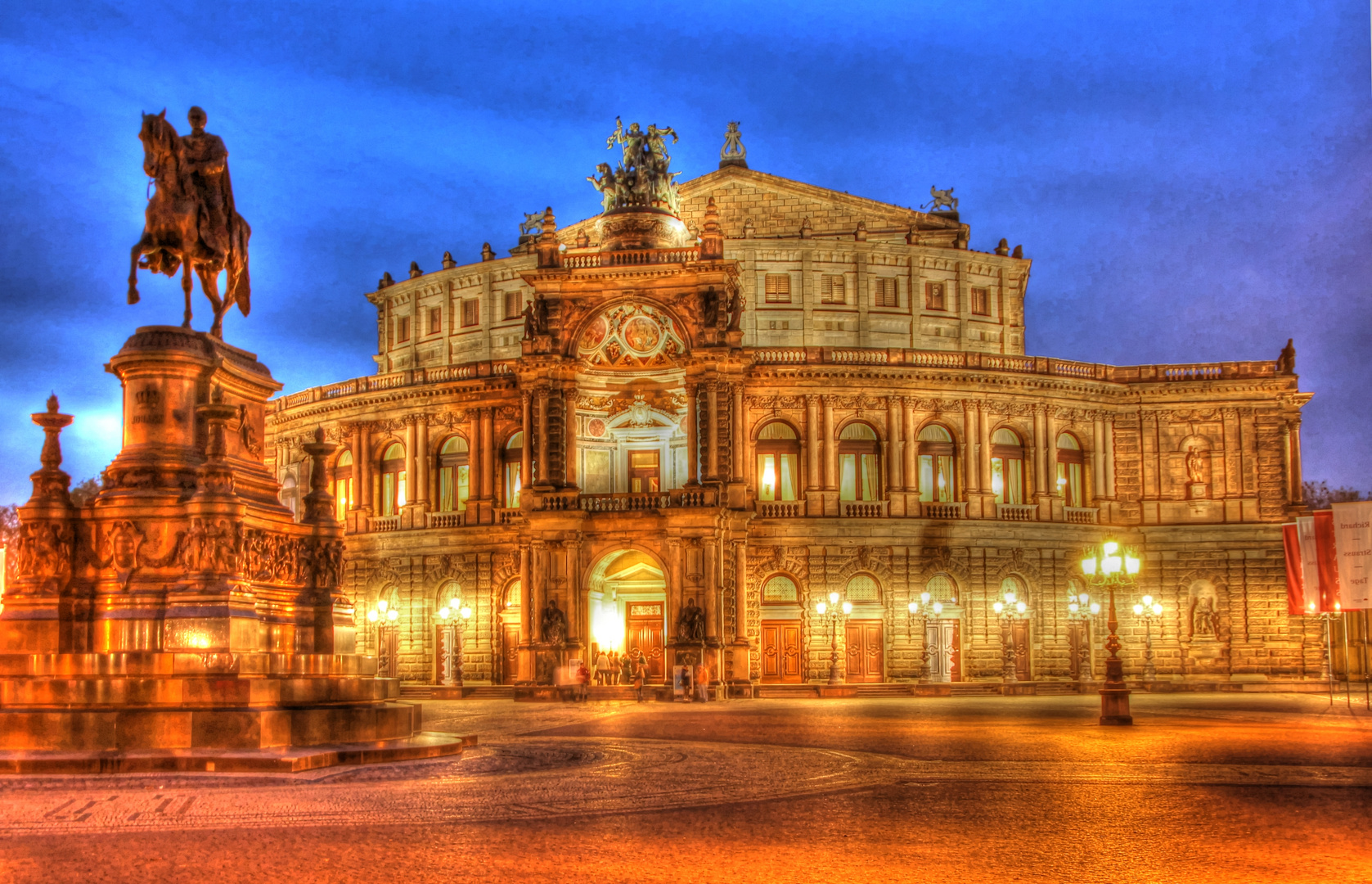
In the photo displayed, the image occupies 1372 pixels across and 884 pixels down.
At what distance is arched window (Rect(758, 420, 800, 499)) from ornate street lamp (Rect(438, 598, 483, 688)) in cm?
1263

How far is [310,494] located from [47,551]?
11.8 feet

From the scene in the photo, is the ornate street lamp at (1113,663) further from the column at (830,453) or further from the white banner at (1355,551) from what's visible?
the column at (830,453)

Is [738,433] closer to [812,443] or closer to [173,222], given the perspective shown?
[812,443]

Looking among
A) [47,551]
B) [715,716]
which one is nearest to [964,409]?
[715,716]

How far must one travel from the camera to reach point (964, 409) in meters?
53.8

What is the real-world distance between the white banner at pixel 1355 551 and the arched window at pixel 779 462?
76.4ft

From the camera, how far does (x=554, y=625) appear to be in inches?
1845

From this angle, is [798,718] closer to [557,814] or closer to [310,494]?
[310,494]

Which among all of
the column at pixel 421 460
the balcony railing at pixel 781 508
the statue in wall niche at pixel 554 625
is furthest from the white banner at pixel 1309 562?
the column at pixel 421 460

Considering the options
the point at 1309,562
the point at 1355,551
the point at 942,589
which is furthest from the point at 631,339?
the point at 1355,551

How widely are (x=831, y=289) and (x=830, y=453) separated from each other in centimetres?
1053

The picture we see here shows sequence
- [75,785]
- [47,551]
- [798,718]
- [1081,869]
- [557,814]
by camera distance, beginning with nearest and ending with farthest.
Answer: [1081,869] → [557,814] → [75,785] → [47,551] → [798,718]

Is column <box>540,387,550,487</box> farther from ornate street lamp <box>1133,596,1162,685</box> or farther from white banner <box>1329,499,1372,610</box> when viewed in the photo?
white banner <box>1329,499,1372,610</box>

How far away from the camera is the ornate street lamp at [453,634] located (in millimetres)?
53500
